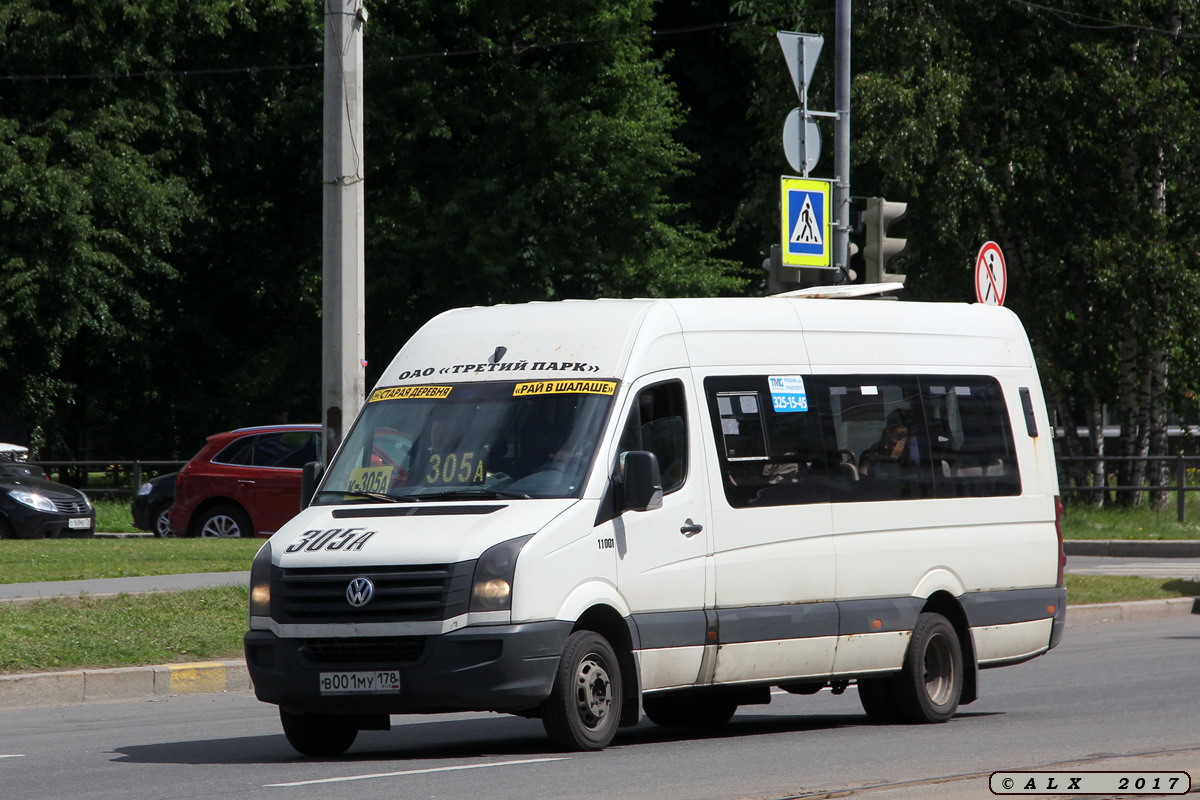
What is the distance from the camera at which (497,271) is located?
107 ft

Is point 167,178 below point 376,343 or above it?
above

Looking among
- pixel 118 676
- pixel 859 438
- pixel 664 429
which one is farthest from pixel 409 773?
pixel 118 676

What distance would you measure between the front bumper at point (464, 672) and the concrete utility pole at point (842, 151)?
9.95 metres

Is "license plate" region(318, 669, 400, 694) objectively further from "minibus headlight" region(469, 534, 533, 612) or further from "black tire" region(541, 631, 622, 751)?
"black tire" region(541, 631, 622, 751)

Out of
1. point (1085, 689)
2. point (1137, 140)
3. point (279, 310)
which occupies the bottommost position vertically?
point (1085, 689)

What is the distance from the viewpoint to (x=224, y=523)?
21297mm

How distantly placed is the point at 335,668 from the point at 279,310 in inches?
1228

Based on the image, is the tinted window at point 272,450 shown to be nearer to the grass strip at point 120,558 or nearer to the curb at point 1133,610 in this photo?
the grass strip at point 120,558

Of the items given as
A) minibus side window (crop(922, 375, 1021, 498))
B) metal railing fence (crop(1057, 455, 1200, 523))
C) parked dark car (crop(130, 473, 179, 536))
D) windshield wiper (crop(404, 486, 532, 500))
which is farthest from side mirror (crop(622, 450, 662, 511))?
metal railing fence (crop(1057, 455, 1200, 523))

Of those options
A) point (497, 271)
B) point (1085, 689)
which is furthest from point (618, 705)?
point (497, 271)

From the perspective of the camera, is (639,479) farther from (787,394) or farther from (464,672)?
(787,394)

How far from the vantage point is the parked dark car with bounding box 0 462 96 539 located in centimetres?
2341

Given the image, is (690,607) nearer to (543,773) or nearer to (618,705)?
(618,705)

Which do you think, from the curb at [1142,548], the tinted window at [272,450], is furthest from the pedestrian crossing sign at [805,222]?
the curb at [1142,548]
